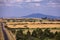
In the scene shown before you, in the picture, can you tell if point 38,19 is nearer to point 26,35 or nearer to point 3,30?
point 26,35

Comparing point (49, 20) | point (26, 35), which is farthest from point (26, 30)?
point (49, 20)

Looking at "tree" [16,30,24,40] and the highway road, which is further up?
the highway road

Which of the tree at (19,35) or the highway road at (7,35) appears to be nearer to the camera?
the highway road at (7,35)

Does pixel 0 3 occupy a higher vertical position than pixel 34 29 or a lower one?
higher

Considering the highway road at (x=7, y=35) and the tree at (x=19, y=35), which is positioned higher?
the highway road at (x=7, y=35)

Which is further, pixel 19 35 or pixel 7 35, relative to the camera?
pixel 19 35

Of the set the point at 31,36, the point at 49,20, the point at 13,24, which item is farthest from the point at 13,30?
the point at 49,20

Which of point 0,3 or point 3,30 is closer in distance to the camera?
point 0,3

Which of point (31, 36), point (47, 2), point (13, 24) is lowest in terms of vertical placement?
point (31, 36)

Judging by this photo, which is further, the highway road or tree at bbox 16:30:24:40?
tree at bbox 16:30:24:40

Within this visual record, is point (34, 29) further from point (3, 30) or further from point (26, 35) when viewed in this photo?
point (3, 30)

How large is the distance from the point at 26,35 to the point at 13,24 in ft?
1.42

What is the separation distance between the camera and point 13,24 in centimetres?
491

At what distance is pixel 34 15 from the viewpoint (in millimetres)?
4867
